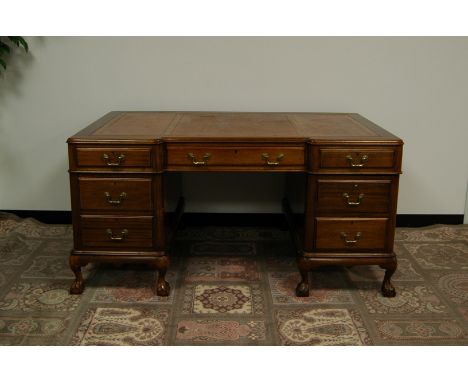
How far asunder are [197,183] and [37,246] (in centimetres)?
100

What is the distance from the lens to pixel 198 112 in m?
3.33

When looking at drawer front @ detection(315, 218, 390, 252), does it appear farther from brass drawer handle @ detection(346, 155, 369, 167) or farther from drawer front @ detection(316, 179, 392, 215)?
brass drawer handle @ detection(346, 155, 369, 167)

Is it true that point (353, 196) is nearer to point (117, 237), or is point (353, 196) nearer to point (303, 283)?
point (303, 283)

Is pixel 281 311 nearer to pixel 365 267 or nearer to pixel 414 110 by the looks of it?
pixel 365 267

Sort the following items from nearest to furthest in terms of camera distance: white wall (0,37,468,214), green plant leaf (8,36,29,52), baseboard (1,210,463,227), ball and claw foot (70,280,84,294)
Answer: ball and claw foot (70,280,84,294), green plant leaf (8,36,29,52), white wall (0,37,468,214), baseboard (1,210,463,227)

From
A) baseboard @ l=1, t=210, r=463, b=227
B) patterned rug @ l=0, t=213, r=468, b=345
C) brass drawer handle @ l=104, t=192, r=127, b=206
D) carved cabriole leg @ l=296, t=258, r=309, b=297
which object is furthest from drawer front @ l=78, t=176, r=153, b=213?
baseboard @ l=1, t=210, r=463, b=227

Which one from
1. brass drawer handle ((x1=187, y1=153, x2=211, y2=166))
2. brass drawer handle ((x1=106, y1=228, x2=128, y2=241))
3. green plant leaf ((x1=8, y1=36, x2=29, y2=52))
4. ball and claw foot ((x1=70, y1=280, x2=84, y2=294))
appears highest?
green plant leaf ((x1=8, y1=36, x2=29, y2=52))

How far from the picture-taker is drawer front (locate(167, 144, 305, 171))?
8.68 feet

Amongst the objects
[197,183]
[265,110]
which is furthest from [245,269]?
[265,110]

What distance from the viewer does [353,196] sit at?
266 centimetres

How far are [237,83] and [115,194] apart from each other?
1144 millimetres

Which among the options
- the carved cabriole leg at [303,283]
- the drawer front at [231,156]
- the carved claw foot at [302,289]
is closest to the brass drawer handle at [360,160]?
the drawer front at [231,156]

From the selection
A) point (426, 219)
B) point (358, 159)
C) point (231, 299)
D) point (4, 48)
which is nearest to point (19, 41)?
point (4, 48)

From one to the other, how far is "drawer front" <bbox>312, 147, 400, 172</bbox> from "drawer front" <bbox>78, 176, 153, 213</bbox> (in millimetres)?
774
